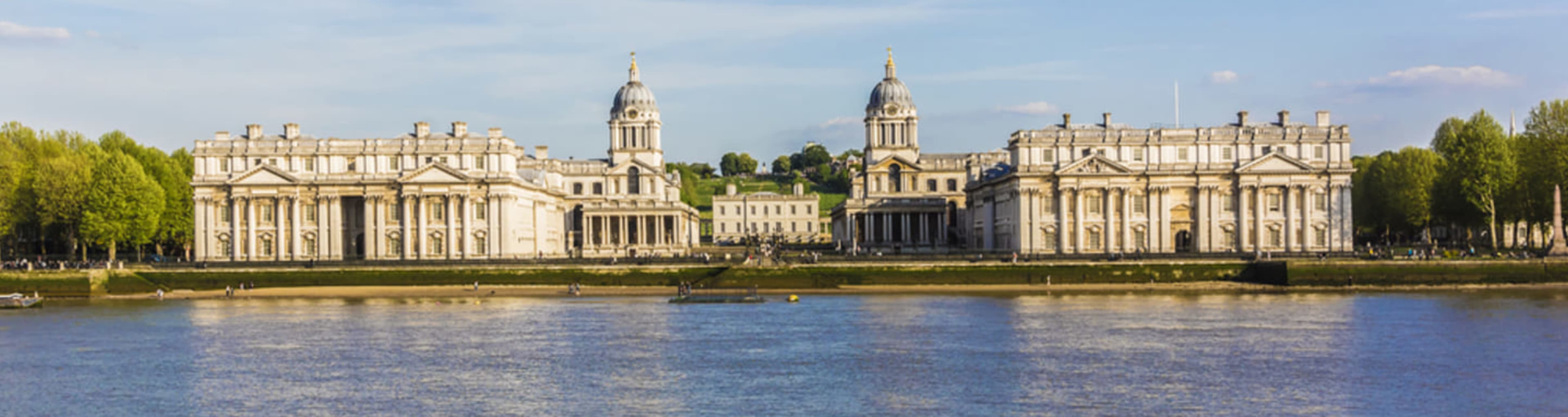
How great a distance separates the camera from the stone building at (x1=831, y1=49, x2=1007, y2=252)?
4924 inches

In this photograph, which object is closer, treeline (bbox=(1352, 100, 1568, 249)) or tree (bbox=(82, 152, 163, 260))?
treeline (bbox=(1352, 100, 1568, 249))

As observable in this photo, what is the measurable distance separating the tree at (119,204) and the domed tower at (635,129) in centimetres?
3873

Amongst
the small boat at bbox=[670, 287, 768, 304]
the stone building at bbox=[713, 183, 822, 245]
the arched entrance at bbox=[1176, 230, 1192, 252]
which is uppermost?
the stone building at bbox=[713, 183, 822, 245]

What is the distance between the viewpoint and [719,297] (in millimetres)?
79062

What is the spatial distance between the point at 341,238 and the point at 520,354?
54770mm

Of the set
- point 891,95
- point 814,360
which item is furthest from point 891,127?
point 814,360

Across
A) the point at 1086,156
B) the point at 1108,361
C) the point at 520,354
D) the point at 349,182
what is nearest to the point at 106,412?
the point at 520,354

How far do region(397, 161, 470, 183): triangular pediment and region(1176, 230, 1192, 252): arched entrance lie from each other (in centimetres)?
4626

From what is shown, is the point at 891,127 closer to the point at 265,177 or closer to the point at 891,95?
the point at 891,95

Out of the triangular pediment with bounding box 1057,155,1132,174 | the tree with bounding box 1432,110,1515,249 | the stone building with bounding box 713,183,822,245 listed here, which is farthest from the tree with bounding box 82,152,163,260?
the tree with bounding box 1432,110,1515,249

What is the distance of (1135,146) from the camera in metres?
98.6

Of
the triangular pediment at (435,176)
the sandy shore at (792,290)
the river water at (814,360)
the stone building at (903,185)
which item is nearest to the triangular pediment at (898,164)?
the stone building at (903,185)

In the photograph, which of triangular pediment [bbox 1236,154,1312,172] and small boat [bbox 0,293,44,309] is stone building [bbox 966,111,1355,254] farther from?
small boat [bbox 0,293,44,309]

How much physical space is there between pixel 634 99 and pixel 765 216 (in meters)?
30.4
